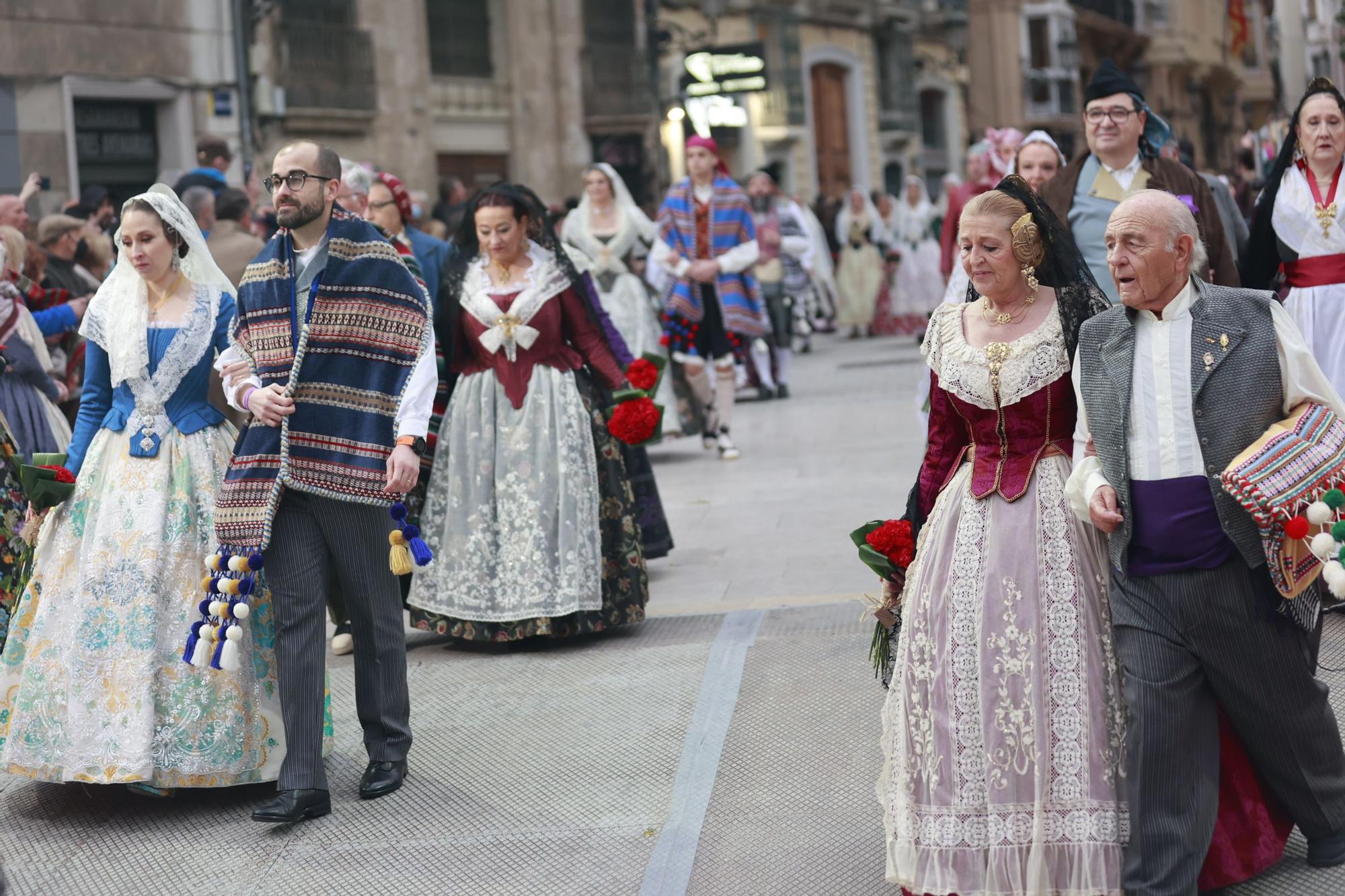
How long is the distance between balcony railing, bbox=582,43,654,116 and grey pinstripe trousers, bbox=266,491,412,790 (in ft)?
66.7

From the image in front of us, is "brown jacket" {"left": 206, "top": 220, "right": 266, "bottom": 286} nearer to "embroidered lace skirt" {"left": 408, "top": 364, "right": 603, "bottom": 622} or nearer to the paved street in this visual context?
"embroidered lace skirt" {"left": 408, "top": 364, "right": 603, "bottom": 622}

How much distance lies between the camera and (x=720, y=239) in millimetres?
11484

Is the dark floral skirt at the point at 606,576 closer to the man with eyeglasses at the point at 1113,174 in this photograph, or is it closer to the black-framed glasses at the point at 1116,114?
the man with eyeglasses at the point at 1113,174

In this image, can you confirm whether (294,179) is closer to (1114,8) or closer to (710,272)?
(710,272)

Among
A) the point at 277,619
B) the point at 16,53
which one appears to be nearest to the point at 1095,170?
the point at 277,619

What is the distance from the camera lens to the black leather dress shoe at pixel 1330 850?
3.92m

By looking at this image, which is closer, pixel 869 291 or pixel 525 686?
pixel 525 686

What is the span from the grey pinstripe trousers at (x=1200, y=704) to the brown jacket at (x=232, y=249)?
5.39 metres

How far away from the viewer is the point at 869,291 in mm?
21797

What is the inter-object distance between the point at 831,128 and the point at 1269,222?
27.5 m

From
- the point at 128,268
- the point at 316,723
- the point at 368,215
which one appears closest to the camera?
the point at 316,723

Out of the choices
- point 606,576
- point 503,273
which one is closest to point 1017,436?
point 606,576

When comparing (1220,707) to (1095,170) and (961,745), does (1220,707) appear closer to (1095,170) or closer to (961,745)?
(961,745)

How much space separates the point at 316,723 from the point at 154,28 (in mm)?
14042
